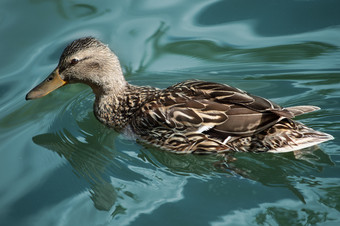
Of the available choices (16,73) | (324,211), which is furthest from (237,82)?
(16,73)

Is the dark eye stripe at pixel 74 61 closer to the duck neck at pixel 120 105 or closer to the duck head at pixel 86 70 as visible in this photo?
the duck head at pixel 86 70

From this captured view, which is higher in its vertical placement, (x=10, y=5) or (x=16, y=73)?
(x=10, y=5)

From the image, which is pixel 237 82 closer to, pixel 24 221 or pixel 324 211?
pixel 324 211

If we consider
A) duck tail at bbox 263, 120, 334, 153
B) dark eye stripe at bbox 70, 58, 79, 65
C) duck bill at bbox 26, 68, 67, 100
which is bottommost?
duck tail at bbox 263, 120, 334, 153

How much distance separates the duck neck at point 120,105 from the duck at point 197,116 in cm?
1

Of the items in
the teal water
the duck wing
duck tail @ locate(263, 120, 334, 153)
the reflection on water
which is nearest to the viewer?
the teal water

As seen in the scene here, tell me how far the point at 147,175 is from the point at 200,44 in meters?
3.49

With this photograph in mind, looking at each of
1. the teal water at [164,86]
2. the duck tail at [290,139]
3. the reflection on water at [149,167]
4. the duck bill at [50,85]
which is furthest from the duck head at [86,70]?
the duck tail at [290,139]

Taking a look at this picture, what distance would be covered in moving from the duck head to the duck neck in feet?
0.30

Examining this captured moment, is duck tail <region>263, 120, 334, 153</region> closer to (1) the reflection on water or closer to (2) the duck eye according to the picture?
(1) the reflection on water

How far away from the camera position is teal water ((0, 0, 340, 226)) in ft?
17.3

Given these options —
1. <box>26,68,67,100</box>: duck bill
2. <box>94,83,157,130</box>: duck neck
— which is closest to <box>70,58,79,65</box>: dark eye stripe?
<box>26,68,67,100</box>: duck bill

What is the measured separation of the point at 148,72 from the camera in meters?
8.14

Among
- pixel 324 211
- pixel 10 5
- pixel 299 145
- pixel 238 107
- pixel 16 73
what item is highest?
pixel 10 5
